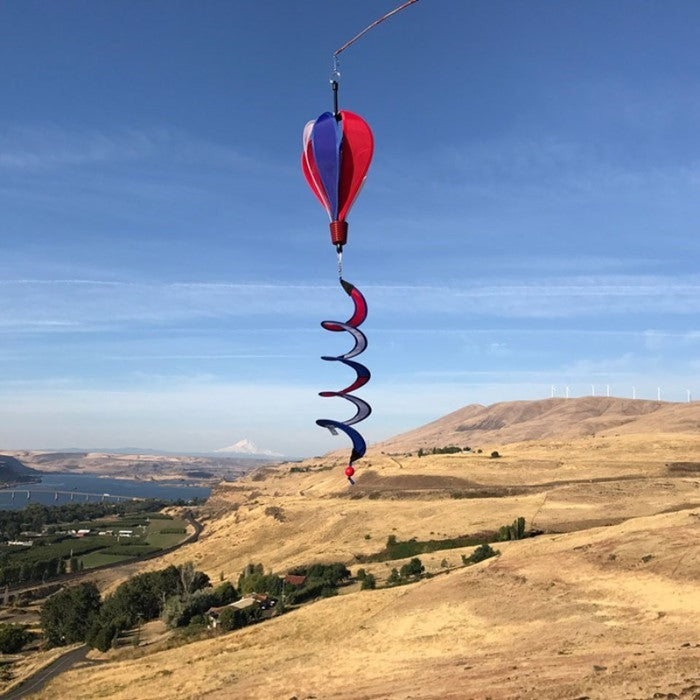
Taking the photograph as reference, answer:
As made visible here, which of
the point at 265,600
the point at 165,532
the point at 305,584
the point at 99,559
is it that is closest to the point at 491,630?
the point at 265,600

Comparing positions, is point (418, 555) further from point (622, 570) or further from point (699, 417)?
point (699, 417)

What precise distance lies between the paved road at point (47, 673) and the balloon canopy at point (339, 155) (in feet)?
115

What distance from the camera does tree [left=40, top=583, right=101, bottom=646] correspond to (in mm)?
50906

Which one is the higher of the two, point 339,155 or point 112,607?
point 339,155

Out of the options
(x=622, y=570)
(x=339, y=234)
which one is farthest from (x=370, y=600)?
(x=339, y=234)

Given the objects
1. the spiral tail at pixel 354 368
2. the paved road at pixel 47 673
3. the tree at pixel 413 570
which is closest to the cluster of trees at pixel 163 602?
the tree at pixel 413 570

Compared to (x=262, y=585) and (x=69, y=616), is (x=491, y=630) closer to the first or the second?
(x=262, y=585)

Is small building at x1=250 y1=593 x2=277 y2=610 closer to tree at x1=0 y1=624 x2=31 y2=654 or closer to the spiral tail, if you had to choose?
tree at x1=0 y1=624 x2=31 y2=654

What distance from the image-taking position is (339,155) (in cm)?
1738

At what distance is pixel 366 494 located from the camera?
105 metres

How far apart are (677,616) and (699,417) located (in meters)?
176

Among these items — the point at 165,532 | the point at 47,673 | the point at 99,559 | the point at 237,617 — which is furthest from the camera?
the point at 165,532

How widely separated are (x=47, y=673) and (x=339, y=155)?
135ft

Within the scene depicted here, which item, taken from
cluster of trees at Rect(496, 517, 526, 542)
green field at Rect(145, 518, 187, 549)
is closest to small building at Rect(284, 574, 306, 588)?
cluster of trees at Rect(496, 517, 526, 542)
